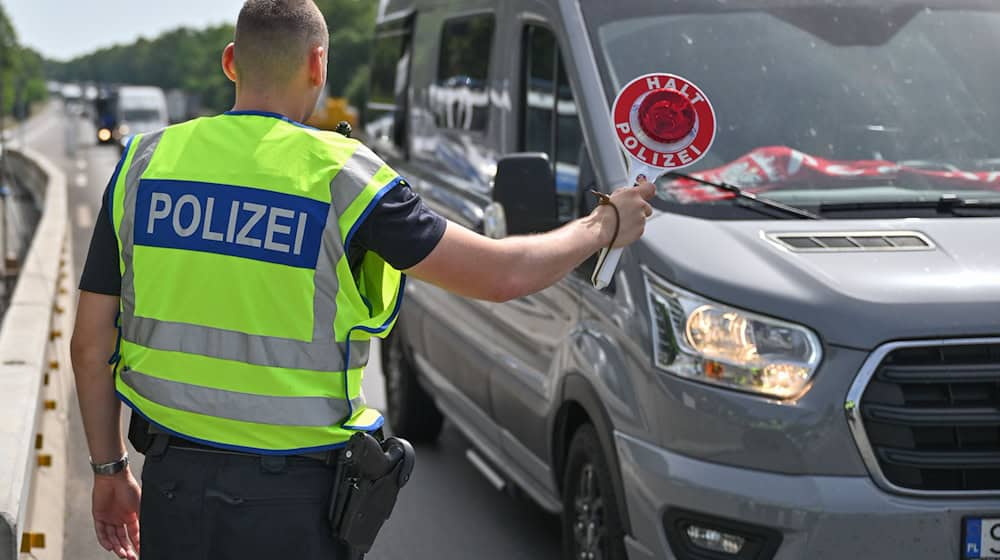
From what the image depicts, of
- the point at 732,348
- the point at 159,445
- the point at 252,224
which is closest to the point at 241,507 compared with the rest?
the point at 159,445

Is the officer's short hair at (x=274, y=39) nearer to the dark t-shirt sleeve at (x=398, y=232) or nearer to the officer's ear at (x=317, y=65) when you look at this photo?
the officer's ear at (x=317, y=65)

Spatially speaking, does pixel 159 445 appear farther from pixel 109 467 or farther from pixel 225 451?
pixel 109 467

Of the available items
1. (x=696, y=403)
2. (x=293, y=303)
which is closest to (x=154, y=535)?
(x=293, y=303)

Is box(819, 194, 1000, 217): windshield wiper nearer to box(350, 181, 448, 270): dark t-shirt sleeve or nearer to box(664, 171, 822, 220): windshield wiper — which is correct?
box(664, 171, 822, 220): windshield wiper

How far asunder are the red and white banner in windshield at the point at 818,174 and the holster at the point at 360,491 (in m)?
2.11

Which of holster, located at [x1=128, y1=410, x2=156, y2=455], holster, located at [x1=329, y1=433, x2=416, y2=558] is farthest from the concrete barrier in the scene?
holster, located at [x1=329, y1=433, x2=416, y2=558]

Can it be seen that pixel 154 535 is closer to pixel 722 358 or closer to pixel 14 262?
Result: pixel 722 358

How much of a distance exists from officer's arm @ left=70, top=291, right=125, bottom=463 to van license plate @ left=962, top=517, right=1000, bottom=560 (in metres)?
2.16

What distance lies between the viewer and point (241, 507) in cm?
291

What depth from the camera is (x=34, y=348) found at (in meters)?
7.21

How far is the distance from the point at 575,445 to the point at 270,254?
7.42ft

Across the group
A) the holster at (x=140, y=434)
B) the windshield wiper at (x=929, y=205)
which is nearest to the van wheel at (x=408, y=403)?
the windshield wiper at (x=929, y=205)

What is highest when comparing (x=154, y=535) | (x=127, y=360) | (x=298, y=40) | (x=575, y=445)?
(x=298, y=40)

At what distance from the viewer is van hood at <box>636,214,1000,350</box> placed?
161 inches
